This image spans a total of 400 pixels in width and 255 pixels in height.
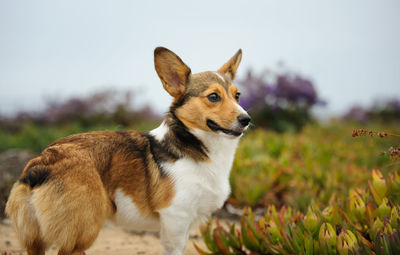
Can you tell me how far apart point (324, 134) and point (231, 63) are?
852 centimetres

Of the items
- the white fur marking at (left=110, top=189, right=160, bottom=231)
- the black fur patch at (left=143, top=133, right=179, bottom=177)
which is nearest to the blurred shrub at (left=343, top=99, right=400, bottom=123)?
the black fur patch at (left=143, top=133, right=179, bottom=177)

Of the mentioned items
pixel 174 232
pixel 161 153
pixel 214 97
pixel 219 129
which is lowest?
pixel 174 232

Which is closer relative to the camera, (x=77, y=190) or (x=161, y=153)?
(x=77, y=190)

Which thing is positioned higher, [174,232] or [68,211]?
[68,211]

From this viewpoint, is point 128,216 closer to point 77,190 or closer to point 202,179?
point 77,190

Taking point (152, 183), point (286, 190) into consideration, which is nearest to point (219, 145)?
point (152, 183)

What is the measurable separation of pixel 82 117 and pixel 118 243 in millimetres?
9232

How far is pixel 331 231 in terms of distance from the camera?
3.12m

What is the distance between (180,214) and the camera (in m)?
3.02

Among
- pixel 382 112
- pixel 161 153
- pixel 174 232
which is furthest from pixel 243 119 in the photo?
pixel 382 112

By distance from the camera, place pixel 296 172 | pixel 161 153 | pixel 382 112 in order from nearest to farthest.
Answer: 1. pixel 161 153
2. pixel 296 172
3. pixel 382 112

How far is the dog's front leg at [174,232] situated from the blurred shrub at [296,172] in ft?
8.49

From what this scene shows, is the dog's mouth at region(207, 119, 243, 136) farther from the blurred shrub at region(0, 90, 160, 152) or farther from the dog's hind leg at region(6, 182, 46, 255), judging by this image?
the blurred shrub at region(0, 90, 160, 152)

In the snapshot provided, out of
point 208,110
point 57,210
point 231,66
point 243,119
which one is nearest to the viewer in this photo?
point 57,210
